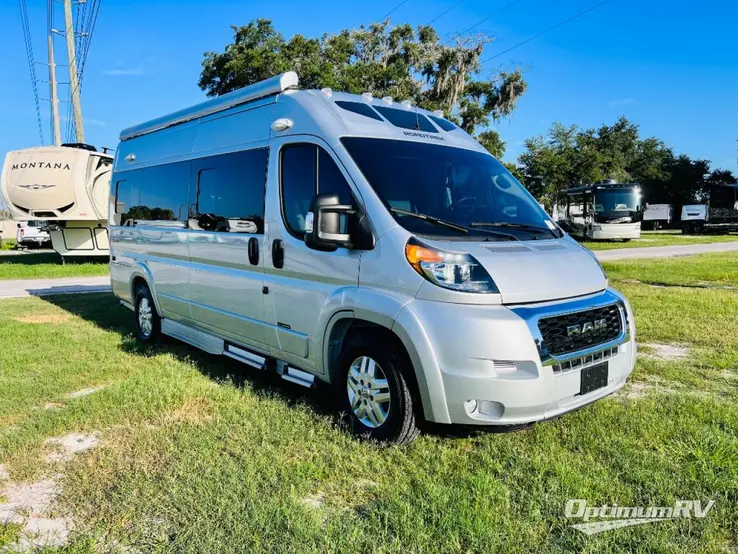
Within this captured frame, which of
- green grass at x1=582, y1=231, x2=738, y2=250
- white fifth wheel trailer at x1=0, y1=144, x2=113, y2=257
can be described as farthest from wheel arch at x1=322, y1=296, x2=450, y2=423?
green grass at x1=582, y1=231, x2=738, y2=250

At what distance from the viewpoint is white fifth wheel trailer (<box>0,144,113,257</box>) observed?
16.3 meters

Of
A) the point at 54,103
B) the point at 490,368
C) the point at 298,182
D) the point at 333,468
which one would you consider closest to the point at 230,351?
the point at 298,182

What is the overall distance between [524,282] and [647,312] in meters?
5.90

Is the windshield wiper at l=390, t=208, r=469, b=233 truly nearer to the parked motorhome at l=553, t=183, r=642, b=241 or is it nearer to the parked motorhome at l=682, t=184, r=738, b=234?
the parked motorhome at l=553, t=183, r=642, b=241

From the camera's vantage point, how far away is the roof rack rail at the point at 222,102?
5.02 metres

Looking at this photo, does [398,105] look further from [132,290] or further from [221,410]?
[132,290]

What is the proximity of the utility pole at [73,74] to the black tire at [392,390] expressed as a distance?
1915cm

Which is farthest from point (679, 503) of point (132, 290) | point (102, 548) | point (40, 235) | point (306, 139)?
point (40, 235)

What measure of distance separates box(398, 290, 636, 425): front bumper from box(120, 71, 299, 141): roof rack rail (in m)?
2.50

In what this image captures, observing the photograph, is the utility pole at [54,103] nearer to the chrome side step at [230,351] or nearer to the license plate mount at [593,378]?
the chrome side step at [230,351]

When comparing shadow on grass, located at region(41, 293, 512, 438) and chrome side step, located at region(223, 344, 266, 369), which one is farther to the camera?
chrome side step, located at region(223, 344, 266, 369)

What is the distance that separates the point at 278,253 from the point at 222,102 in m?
1.97

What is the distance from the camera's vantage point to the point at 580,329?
3.72 m

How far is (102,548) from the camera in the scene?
2820 mm
